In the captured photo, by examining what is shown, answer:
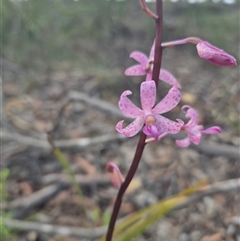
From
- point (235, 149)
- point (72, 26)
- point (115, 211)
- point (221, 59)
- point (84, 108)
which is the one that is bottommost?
point (84, 108)

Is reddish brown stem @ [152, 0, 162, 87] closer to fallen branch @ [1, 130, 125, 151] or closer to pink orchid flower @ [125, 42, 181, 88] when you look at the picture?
pink orchid flower @ [125, 42, 181, 88]

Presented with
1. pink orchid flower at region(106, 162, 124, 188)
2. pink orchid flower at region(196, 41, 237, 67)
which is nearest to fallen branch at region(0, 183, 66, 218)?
pink orchid flower at region(106, 162, 124, 188)

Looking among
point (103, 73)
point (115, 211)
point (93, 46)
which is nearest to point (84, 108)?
point (103, 73)

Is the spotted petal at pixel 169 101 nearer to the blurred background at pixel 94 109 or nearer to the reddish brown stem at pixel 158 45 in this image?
the reddish brown stem at pixel 158 45

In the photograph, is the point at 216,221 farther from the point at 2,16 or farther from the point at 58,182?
the point at 2,16

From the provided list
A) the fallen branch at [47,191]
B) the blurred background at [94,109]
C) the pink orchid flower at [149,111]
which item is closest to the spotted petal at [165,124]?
the pink orchid flower at [149,111]

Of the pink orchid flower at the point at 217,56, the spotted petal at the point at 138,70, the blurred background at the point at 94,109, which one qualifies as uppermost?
the pink orchid flower at the point at 217,56

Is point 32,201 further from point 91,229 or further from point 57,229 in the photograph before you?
point 91,229
